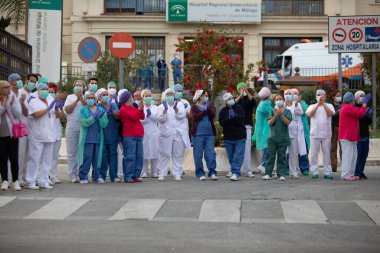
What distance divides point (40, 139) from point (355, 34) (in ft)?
39.2

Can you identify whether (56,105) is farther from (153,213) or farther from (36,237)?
(36,237)

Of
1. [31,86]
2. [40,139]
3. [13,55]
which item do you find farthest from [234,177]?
[13,55]

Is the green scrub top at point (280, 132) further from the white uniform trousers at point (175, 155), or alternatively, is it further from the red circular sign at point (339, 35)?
the red circular sign at point (339, 35)

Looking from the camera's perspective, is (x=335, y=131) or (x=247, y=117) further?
(x=335, y=131)

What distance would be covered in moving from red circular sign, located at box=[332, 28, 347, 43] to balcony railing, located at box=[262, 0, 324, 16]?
2133 centimetres

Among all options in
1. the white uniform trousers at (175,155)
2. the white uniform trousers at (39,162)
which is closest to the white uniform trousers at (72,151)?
the white uniform trousers at (39,162)

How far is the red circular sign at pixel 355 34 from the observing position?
994 inches

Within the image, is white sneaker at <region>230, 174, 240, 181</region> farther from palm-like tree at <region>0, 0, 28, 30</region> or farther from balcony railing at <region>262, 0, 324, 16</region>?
balcony railing at <region>262, 0, 324, 16</region>

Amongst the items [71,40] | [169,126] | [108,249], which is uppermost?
[71,40]

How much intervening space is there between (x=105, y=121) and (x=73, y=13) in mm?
29659

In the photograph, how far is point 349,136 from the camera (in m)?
18.0

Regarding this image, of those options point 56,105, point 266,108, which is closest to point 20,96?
point 56,105

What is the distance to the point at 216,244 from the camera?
10.3 metres

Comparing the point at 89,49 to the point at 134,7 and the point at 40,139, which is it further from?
the point at 134,7
